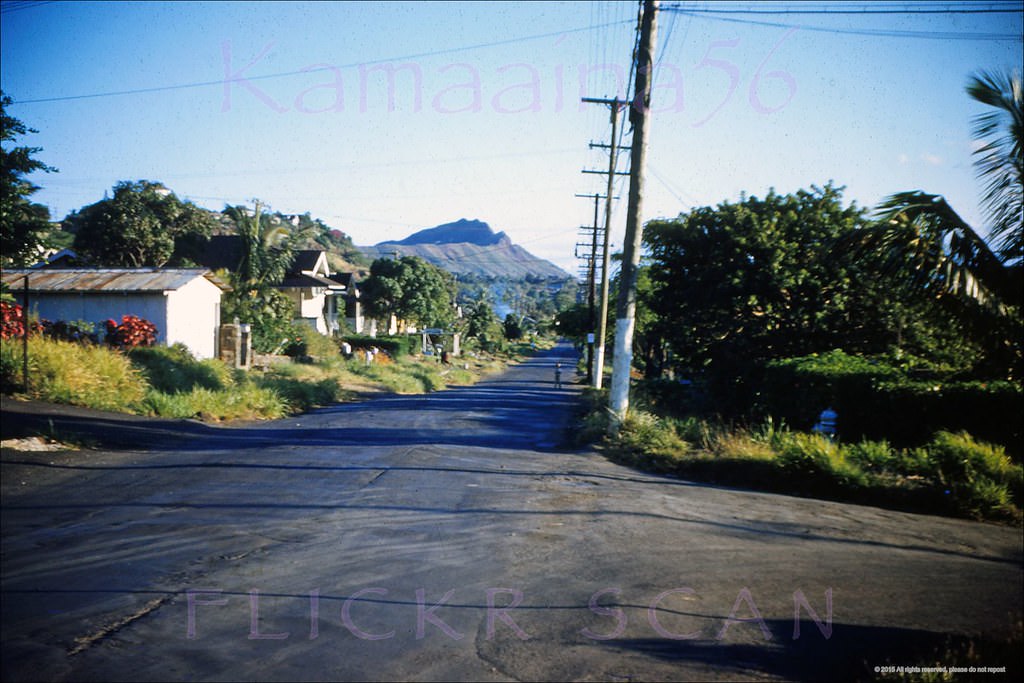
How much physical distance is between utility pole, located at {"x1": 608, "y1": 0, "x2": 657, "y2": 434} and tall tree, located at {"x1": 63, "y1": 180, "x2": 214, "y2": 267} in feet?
93.8

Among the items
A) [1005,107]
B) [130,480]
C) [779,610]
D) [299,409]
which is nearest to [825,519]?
[779,610]

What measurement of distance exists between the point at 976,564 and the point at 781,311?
1113cm

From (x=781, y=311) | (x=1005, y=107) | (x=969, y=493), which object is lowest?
(x=969, y=493)

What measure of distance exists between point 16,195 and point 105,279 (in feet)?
45.3

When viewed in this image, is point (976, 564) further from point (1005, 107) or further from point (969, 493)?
point (1005, 107)

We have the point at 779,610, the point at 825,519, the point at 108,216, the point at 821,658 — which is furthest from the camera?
the point at 108,216

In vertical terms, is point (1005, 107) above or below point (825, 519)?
above

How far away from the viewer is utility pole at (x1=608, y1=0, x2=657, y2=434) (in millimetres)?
13156

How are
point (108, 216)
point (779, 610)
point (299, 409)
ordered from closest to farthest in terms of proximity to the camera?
point (779, 610)
point (299, 409)
point (108, 216)

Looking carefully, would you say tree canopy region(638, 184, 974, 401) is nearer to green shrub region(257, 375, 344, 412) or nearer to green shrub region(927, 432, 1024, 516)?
green shrub region(927, 432, 1024, 516)

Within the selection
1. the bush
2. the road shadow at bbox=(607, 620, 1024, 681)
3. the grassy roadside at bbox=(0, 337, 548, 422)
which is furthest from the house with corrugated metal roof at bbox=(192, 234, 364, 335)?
the road shadow at bbox=(607, 620, 1024, 681)

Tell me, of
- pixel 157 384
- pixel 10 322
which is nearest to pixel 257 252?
pixel 10 322

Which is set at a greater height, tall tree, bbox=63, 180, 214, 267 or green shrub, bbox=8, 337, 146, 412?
tall tree, bbox=63, 180, 214, 267

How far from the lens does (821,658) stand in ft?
14.0
